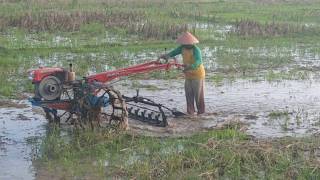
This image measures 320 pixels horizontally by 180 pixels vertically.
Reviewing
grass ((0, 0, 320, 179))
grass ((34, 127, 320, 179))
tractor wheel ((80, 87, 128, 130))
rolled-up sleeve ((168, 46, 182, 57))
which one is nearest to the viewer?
grass ((34, 127, 320, 179))

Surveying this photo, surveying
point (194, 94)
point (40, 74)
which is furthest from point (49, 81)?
point (194, 94)

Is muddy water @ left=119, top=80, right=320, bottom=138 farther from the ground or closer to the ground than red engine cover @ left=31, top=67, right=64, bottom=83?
closer to the ground

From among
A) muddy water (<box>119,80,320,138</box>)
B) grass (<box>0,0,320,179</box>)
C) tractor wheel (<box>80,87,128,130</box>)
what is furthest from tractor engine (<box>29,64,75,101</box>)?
muddy water (<box>119,80,320,138</box>)

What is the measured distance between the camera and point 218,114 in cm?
1021

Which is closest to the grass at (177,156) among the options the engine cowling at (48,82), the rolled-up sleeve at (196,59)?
the engine cowling at (48,82)

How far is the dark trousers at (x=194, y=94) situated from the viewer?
10.1 meters

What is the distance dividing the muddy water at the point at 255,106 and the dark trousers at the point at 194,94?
0.71 feet

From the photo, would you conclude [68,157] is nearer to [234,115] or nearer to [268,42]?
[234,115]

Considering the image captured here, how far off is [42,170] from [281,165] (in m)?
2.87

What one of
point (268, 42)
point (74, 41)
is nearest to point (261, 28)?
point (268, 42)

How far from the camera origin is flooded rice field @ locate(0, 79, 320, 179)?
817cm

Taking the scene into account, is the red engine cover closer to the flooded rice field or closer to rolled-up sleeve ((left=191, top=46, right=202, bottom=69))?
the flooded rice field

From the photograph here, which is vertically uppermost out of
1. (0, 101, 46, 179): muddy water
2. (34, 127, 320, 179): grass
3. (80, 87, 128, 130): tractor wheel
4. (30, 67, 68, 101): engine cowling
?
(30, 67, 68, 101): engine cowling

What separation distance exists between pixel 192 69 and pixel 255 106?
1.61 meters
